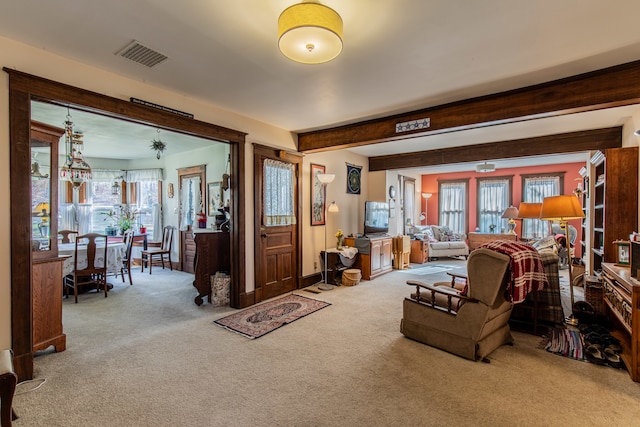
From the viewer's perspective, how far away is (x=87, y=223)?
23.7 feet

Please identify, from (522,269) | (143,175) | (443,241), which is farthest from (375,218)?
(143,175)

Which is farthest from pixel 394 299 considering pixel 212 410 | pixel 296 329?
pixel 212 410

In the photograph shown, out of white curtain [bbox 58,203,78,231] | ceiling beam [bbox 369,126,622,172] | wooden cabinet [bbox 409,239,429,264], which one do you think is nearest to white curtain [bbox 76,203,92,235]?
white curtain [bbox 58,203,78,231]

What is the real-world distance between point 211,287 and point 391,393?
3.00 meters

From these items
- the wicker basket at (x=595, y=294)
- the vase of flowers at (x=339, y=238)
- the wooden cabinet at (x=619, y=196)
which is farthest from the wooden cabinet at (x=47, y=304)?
the wooden cabinet at (x=619, y=196)

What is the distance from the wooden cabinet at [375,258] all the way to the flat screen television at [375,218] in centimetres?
31

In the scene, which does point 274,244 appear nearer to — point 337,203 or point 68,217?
point 337,203

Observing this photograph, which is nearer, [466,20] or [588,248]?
[466,20]

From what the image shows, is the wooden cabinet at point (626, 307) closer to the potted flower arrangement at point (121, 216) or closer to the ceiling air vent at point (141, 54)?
the ceiling air vent at point (141, 54)

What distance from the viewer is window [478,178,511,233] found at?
29.0 ft

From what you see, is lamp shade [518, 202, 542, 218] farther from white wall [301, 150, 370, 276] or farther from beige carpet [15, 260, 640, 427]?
white wall [301, 150, 370, 276]

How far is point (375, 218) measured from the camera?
667 centimetres

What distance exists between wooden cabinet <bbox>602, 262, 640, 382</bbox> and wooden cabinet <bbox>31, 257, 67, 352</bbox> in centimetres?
503

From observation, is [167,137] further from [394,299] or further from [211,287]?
[394,299]
